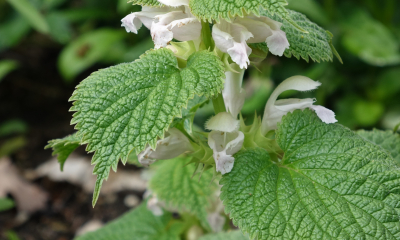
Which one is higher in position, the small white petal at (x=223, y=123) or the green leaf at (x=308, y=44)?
the green leaf at (x=308, y=44)

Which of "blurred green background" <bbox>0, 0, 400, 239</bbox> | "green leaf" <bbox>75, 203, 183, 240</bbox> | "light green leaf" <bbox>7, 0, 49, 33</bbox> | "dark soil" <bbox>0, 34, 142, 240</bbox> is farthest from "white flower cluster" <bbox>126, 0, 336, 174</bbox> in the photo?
"light green leaf" <bbox>7, 0, 49, 33</bbox>

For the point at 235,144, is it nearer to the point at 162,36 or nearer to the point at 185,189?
the point at 162,36

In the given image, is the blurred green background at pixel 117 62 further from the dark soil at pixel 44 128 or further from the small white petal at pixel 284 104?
the small white petal at pixel 284 104

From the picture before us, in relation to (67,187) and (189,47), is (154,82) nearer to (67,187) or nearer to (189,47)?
(189,47)

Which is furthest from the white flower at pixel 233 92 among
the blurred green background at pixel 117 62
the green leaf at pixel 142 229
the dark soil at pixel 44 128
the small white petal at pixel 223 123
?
the dark soil at pixel 44 128

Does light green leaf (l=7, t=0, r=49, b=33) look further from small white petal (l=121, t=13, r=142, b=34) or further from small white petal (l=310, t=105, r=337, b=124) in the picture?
small white petal (l=310, t=105, r=337, b=124)

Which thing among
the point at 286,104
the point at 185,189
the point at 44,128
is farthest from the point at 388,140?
the point at 44,128

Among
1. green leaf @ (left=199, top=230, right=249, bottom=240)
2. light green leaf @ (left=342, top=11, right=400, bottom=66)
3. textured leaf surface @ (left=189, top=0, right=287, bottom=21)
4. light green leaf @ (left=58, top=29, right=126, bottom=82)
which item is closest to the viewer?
textured leaf surface @ (left=189, top=0, right=287, bottom=21)

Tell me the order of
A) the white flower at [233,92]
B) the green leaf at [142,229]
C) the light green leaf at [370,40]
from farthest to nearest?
1. the light green leaf at [370,40]
2. the green leaf at [142,229]
3. the white flower at [233,92]
